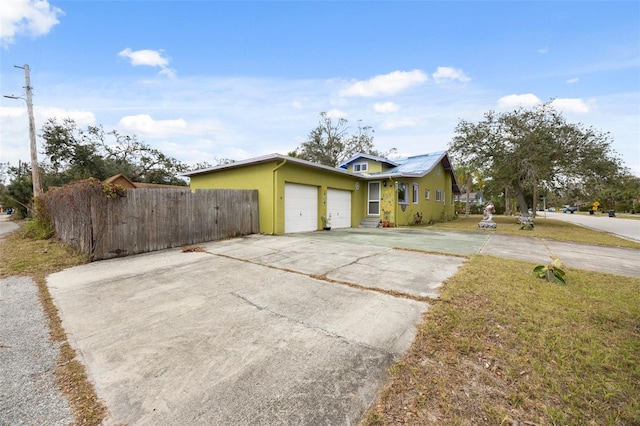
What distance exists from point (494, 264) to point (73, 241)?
35.0 feet

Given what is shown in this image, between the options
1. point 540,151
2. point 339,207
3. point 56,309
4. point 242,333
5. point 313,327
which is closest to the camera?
point 242,333

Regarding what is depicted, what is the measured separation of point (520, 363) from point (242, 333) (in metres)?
2.55

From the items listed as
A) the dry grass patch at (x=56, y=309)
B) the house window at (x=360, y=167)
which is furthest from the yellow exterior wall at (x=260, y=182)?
the house window at (x=360, y=167)

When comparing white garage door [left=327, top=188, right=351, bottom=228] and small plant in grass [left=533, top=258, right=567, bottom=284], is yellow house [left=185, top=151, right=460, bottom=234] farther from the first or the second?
small plant in grass [left=533, top=258, right=567, bottom=284]

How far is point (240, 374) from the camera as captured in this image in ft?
6.77

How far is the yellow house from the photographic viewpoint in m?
9.93

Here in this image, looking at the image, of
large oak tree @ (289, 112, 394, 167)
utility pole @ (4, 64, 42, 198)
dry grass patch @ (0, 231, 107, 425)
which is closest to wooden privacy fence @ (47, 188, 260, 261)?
dry grass patch @ (0, 231, 107, 425)

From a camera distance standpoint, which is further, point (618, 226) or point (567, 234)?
point (618, 226)

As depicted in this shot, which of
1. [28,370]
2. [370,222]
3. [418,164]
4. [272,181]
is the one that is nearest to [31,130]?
[272,181]

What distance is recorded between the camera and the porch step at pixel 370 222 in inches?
552

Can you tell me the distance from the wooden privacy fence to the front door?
7.78 metres

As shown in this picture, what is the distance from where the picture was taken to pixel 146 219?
6.99m

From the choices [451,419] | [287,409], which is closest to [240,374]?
[287,409]

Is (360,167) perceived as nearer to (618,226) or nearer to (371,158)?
(371,158)
